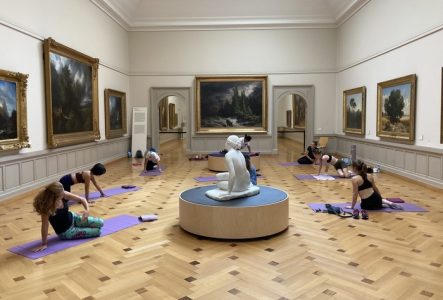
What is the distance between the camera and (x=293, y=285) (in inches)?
187

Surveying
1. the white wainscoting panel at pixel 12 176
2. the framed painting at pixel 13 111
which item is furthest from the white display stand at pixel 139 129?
the white wainscoting panel at pixel 12 176

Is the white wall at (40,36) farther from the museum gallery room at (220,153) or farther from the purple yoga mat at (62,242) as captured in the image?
the purple yoga mat at (62,242)

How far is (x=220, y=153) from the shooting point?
15781 millimetres

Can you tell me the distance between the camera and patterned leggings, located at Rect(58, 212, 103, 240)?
658 centimetres

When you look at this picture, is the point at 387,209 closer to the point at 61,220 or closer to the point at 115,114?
the point at 61,220

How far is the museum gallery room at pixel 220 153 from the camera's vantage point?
17.3 ft

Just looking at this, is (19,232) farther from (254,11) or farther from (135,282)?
(254,11)

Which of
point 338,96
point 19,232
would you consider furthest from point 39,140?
point 338,96

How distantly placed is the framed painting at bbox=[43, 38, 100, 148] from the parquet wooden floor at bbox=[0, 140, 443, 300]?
4.24 meters

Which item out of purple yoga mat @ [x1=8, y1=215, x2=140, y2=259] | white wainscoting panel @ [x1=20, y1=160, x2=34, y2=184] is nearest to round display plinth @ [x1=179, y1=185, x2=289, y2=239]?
purple yoga mat @ [x1=8, y1=215, x2=140, y2=259]

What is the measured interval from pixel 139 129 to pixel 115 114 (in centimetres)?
262

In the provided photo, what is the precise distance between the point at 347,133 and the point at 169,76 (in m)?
10.4

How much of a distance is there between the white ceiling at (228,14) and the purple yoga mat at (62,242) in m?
15.3

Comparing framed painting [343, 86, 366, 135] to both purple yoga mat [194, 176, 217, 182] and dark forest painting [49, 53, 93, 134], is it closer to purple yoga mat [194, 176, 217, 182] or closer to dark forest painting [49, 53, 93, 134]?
purple yoga mat [194, 176, 217, 182]
